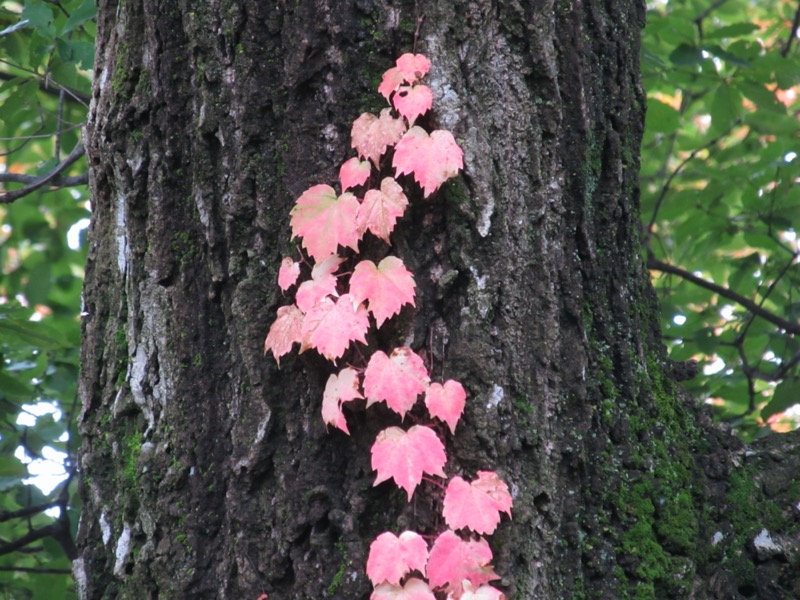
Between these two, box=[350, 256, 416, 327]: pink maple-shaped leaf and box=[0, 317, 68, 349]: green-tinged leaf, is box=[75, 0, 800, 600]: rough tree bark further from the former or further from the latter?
box=[0, 317, 68, 349]: green-tinged leaf

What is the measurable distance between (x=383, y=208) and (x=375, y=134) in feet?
0.47

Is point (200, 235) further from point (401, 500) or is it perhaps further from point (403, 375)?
Result: point (401, 500)

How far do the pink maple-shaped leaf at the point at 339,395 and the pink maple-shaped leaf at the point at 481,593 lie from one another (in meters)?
0.35

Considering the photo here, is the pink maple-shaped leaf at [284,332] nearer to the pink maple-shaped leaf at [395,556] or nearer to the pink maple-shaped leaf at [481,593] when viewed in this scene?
the pink maple-shaped leaf at [395,556]

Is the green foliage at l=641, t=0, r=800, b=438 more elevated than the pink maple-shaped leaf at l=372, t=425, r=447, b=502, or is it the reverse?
the green foliage at l=641, t=0, r=800, b=438

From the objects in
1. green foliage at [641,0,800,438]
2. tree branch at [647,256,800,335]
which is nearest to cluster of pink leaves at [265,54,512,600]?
green foliage at [641,0,800,438]

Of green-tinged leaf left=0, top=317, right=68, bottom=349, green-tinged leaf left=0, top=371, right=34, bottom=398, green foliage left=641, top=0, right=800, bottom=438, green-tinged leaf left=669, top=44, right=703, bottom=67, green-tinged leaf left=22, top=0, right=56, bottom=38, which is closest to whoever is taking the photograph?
green-tinged leaf left=22, top=0, right=56, bottom=38

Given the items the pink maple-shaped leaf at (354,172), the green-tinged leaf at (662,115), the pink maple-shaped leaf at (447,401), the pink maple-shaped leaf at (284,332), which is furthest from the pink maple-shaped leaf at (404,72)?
the green-tinged leaf at (662,115)

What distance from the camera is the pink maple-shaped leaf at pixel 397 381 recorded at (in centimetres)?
140

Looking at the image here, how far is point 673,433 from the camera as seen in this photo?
1.71 metres

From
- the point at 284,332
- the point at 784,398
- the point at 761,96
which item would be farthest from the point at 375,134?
the point at 761,96

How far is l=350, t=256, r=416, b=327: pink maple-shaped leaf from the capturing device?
4.71 ft

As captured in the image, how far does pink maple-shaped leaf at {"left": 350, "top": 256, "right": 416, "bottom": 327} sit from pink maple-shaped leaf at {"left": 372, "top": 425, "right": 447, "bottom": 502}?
22cm

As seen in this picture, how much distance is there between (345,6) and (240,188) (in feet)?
1.36
